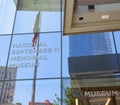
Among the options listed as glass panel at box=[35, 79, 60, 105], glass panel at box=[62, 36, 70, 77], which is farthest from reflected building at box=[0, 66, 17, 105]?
glass panel at box=[62, 36, 70, 77]

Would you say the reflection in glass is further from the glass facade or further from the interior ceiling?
the interior ceiling

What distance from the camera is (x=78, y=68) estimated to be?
5.74 metres

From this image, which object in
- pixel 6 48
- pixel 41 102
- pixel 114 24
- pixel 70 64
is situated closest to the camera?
pixel 114 24

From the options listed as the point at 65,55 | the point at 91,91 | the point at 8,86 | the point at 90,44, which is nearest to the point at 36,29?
the point at 65,55

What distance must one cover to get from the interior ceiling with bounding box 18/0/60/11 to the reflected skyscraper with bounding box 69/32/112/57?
1523 mm

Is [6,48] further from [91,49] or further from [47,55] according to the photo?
[91,49]

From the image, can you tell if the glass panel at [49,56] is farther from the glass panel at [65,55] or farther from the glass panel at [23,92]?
the glass panel at [23,92]

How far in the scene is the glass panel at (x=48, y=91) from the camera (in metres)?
5.51

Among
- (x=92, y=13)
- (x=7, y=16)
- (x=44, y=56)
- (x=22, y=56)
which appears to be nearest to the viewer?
(x=92, y=13)

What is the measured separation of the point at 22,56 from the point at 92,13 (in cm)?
388

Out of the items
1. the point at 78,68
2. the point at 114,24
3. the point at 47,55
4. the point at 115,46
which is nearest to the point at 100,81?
the point at 78,68

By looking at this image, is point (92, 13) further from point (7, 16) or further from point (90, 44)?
point (7, 16)

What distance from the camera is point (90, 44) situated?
20.3 feet

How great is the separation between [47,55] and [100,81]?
1704 millimetres
